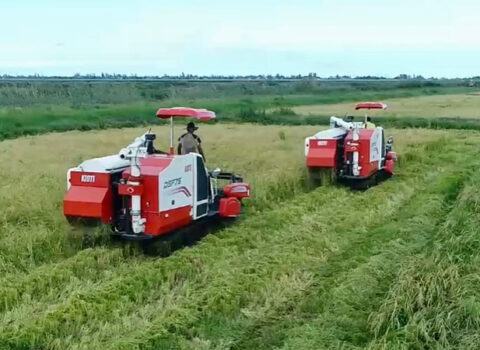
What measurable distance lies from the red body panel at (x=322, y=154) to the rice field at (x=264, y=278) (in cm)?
84

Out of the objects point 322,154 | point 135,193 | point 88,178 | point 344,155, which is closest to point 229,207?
point 135,193

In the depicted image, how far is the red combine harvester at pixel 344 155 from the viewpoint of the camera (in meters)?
14.6

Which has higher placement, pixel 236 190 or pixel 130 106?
pixel 130 106

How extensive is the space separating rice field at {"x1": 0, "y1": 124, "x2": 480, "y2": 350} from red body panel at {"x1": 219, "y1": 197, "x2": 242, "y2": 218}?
0.24 metres

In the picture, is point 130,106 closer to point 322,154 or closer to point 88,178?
point 322,154

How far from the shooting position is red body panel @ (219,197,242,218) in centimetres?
1102

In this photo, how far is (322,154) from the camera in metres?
14.5

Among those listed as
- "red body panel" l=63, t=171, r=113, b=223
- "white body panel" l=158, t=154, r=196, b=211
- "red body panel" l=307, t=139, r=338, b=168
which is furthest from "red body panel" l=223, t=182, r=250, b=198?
"red body panel" l=307, t=139, r=338, b=168

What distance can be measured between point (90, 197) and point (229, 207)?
2.63 m

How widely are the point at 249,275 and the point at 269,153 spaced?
10349mm

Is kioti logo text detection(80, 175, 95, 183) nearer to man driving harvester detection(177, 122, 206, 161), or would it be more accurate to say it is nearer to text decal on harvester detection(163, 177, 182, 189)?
text decal on harvester detection(163, 177, 182, 189)

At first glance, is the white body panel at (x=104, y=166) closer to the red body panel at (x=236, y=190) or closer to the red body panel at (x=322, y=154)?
the red body panel at (x=236, y=190)

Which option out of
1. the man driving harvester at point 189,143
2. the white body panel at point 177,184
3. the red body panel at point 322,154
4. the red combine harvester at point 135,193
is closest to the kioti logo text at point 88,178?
the red combine harvester at point 135,193

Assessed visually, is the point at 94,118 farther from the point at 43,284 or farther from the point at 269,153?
the point at 43,284
